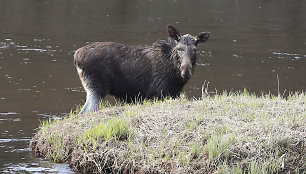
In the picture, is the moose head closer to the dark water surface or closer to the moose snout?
the moose snout

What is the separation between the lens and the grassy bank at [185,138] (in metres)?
8.49

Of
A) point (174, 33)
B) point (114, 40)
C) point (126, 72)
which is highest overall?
point (174, 33)

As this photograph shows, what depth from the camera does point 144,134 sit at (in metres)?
9.23

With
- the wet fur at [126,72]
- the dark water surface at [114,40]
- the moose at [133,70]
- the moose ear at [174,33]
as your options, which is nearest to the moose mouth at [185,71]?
the moose at [133,70]

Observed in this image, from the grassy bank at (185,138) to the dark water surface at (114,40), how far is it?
48 cm

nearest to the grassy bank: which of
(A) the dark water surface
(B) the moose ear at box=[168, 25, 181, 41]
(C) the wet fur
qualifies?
(A) the dark water surface

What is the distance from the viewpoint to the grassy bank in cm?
849

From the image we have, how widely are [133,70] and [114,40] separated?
9.15 meters

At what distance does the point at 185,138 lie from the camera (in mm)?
8961

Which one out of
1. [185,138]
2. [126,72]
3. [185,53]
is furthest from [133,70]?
[185,138]

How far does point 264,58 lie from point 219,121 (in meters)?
10.2

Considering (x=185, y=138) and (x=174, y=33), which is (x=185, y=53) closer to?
(x=174, y=33)

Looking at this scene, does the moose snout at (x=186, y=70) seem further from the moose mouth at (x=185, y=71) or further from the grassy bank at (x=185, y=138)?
the grassy bank at (x=185, y=138)

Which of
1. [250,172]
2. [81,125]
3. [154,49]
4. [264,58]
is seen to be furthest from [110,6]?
[250,172]
